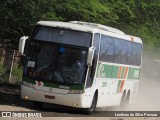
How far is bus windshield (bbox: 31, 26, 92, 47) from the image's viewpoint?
19.0 meters

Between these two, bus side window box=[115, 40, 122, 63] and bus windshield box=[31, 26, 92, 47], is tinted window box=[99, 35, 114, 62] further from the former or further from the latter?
bus windshield box=[31, 26, 92, 47]

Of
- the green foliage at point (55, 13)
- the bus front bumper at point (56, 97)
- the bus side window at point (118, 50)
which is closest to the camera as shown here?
the bus front bumper at point (56, 97)

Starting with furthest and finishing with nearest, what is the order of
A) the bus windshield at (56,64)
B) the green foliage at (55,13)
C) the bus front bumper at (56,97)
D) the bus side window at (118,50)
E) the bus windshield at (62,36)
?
the green foliage at (55,13)
the bus side window at (118,50)
the bus windshield at (62,36)
the bus windshield at (56,64)
the bus front bumper at (56,97)

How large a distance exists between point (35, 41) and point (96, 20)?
446 inches

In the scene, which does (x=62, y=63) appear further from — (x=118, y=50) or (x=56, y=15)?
(x=56, y=15)

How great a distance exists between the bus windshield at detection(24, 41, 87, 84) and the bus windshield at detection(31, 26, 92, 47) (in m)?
0.20

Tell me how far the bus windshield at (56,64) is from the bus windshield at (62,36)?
20 cm

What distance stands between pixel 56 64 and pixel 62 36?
1.02 m

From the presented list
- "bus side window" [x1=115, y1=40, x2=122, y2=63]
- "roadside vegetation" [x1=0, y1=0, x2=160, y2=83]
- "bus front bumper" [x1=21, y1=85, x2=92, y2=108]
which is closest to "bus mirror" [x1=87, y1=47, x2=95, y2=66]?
"bus front bumper" [x1=21, y1=85, x2=92, y2=108]

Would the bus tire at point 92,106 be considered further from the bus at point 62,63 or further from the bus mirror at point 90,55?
the bus mirror at point 90,55

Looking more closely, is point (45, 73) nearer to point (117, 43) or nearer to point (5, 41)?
point (117, 43)

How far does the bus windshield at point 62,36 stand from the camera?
19045mm

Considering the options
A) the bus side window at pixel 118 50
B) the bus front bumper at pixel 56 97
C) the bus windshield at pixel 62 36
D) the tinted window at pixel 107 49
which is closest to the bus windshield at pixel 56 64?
the bus windshield at pixel 62 36

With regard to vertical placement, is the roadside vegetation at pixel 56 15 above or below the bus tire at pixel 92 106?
above
